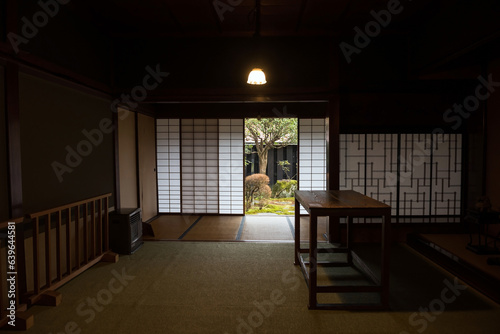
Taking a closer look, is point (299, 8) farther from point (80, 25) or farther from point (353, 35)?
point (80, 25)

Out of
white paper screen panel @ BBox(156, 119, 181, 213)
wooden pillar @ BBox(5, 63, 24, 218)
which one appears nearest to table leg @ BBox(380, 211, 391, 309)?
wooden pillar @ BBox(5, 63, 24, 218)

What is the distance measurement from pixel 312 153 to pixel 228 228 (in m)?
2.40

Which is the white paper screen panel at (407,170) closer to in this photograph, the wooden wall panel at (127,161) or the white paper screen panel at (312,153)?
the white paper screen panel at (312,153)

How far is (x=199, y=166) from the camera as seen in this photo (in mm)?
5910

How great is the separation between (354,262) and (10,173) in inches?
133

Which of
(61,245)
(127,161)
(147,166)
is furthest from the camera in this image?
(147,166)

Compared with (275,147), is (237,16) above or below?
above

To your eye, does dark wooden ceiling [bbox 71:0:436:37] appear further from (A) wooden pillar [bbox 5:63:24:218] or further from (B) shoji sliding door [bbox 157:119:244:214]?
(B) shoji sliding door [bbox 157:119:244:214]

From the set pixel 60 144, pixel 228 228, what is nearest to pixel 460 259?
pixel 228 228

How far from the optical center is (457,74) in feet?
11.6

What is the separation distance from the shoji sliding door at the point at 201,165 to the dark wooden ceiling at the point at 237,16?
2.25 metres

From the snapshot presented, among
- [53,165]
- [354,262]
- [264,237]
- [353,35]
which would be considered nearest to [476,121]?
[353,35]

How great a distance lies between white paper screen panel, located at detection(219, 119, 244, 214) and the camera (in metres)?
5.79

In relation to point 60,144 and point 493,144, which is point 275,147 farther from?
point 60,144
